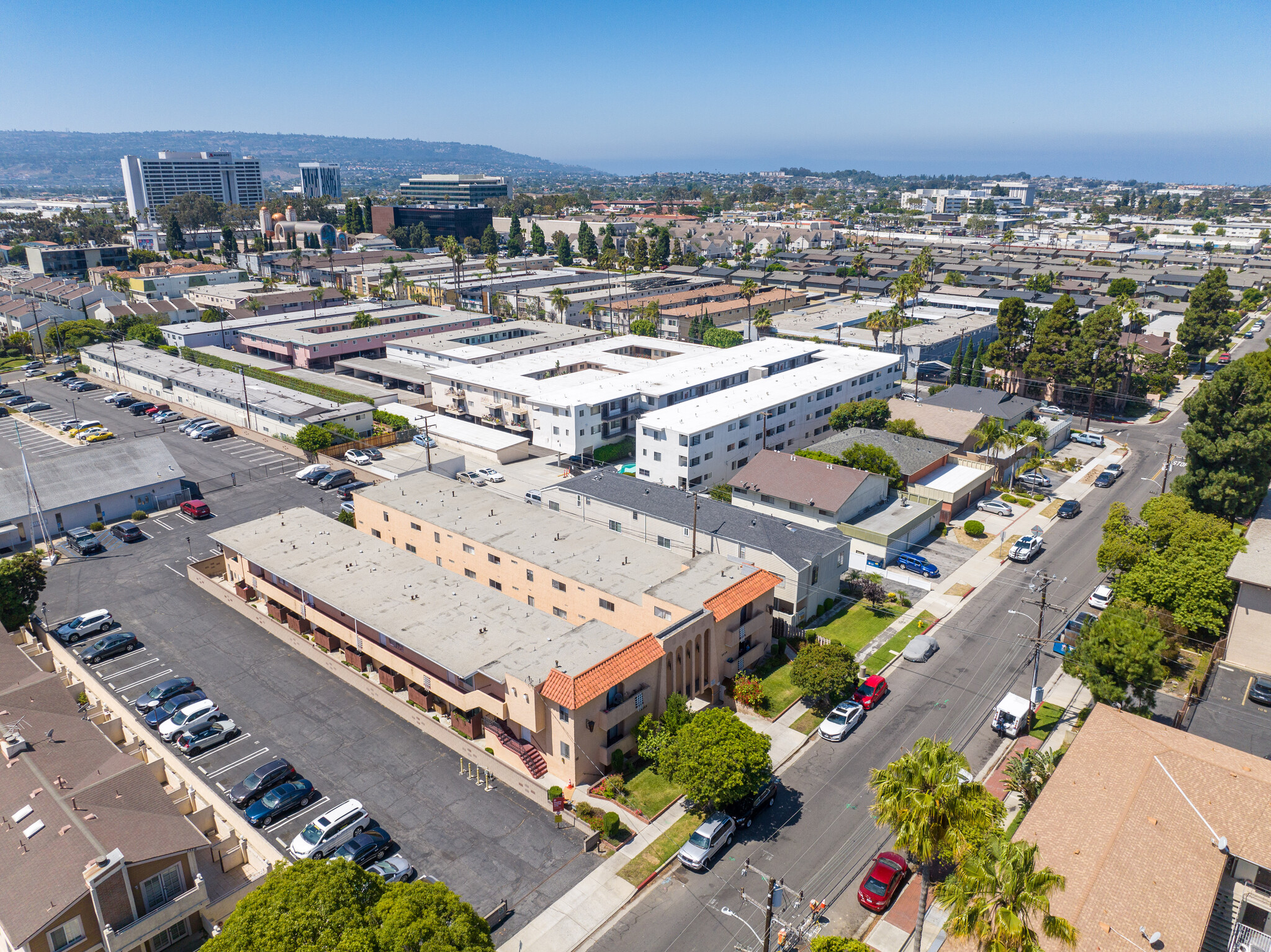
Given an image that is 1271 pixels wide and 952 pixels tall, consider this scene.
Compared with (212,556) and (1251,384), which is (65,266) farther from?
(1251,384)

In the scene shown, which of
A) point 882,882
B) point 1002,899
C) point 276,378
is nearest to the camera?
point 1002,899

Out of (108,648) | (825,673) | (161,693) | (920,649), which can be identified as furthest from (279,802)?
(920,649)

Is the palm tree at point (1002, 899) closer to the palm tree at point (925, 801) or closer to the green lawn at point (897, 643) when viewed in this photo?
the palm tree at point (925, 801)

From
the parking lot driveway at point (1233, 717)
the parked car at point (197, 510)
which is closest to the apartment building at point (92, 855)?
the parked car at point (197, 510)

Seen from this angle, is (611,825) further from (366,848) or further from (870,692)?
(870,692)

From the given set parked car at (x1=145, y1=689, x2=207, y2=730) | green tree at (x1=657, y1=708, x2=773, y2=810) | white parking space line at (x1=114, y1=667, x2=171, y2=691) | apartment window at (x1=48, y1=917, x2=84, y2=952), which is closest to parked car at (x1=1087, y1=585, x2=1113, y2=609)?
green tree at (x1=657, y1=708, x2=773, y2=810)

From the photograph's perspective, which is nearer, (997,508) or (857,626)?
(857,626)

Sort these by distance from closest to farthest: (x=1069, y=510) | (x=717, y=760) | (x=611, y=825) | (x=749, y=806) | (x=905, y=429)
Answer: (x=717, y=760) → (x=611, y=825) → (x=749, y=806) → (x=1069, y=510) → (x=905, y=429)
